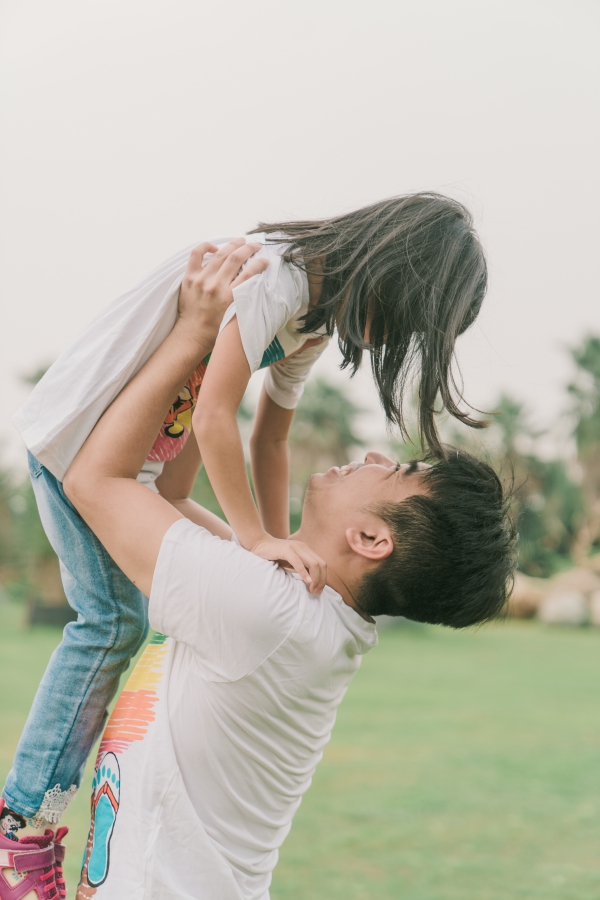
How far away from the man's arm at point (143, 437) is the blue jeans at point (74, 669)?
0.10 m

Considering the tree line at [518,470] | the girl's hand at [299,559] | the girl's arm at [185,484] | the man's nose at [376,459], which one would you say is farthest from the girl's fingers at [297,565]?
the tree line at [518,470]

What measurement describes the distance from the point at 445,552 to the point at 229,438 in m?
0.39

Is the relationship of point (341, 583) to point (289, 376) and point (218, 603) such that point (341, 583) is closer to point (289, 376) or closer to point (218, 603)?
point (218, 603)

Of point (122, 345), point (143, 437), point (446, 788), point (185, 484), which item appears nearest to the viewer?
point (143, 437)

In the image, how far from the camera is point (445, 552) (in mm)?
1384

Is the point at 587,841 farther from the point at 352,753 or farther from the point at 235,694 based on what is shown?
the point at 235,694

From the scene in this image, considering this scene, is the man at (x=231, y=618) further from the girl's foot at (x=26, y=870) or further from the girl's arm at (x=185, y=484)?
the girl's arm at (x=185, y=484)

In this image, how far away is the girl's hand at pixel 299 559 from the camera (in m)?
1.29

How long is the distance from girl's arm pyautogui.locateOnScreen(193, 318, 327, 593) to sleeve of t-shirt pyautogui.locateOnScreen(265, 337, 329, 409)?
1.34 ft

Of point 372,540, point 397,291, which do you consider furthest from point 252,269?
point 372,540

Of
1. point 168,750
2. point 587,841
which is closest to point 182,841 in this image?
point 168,750

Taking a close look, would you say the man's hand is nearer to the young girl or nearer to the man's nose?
the young girl

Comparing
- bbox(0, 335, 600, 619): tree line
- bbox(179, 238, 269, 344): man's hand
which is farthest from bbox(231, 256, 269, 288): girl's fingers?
bbox(0, 335, 600, 619): tree line

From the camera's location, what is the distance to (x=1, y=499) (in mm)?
13734
